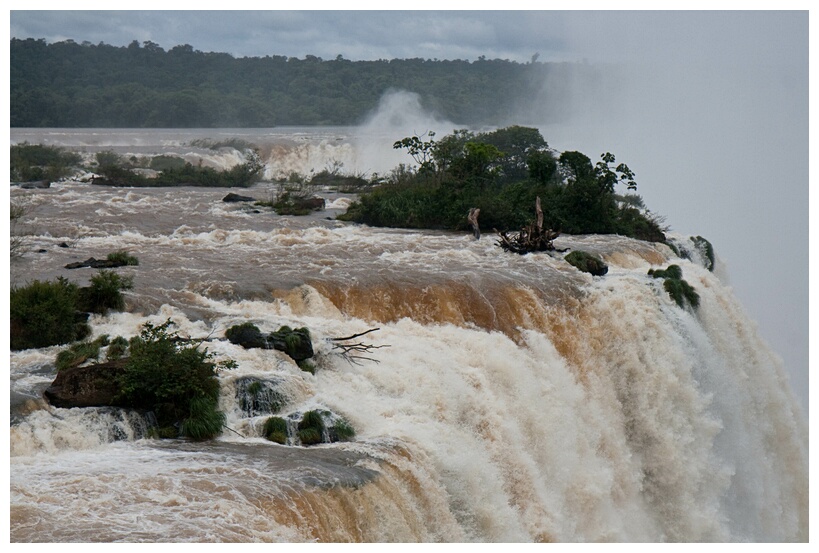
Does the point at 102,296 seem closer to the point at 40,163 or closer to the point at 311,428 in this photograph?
the point at 311,428

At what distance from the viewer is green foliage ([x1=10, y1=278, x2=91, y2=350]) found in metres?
11.9

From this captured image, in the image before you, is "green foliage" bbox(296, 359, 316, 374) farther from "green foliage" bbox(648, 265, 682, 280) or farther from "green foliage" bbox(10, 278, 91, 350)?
"green foliage" bbox(648, 265, 682, 280)

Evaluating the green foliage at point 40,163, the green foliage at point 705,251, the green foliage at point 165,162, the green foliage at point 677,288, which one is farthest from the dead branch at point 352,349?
the green foliage at point 165,162

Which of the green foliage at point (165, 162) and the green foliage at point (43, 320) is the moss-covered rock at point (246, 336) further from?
the green foliage at point (165, 162)

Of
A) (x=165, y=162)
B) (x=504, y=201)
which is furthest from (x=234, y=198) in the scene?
(x=165, y=162)

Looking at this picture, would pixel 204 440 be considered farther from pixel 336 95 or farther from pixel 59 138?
pixel 336 95

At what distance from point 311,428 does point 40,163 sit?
2571 centimetres

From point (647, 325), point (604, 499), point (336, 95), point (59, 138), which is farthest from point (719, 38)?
point (604, 499)

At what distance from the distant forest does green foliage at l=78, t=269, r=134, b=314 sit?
1635 inches

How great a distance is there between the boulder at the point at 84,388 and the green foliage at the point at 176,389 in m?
0.13

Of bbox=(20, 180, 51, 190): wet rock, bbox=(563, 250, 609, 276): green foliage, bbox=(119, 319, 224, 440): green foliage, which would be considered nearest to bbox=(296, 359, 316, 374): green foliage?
bbox=(119, 319, 224, 440): green foliage

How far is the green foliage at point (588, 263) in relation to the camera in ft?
56.7
